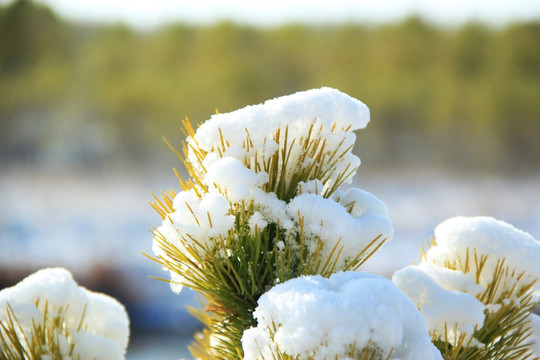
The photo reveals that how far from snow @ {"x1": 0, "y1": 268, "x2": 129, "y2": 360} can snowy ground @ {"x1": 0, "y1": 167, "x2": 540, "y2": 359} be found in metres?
5.73

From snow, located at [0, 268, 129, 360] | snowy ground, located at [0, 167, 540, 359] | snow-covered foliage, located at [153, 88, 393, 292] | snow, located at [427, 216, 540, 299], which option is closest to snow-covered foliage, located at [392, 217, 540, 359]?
snow, located at [427, 216, 540, 299]

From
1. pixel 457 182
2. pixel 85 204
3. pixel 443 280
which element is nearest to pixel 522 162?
pixel 457 182

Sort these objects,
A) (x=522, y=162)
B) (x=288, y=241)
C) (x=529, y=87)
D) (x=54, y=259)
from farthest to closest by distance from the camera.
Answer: (x=529, y=87) < (x=522, y=162) < (x=54, y=259) < (x=288, y=241)

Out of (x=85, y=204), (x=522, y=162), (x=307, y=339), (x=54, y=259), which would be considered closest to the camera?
(x=307, y=339)

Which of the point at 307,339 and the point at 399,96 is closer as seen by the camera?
the point at 307,339

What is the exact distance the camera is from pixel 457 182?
9.11 m

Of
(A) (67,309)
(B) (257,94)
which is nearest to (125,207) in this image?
(B) (257,94)

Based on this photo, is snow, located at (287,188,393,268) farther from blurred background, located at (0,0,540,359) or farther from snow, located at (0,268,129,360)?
blurred background, located at (0,0,540,359)

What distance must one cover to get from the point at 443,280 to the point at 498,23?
10836mm

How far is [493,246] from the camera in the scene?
61 centimetres

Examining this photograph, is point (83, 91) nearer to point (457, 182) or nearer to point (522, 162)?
point (457, 182)

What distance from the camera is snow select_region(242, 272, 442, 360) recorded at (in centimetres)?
41

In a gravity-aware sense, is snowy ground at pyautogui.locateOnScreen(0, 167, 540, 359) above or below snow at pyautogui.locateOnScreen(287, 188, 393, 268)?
below

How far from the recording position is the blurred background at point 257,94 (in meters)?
8.90
